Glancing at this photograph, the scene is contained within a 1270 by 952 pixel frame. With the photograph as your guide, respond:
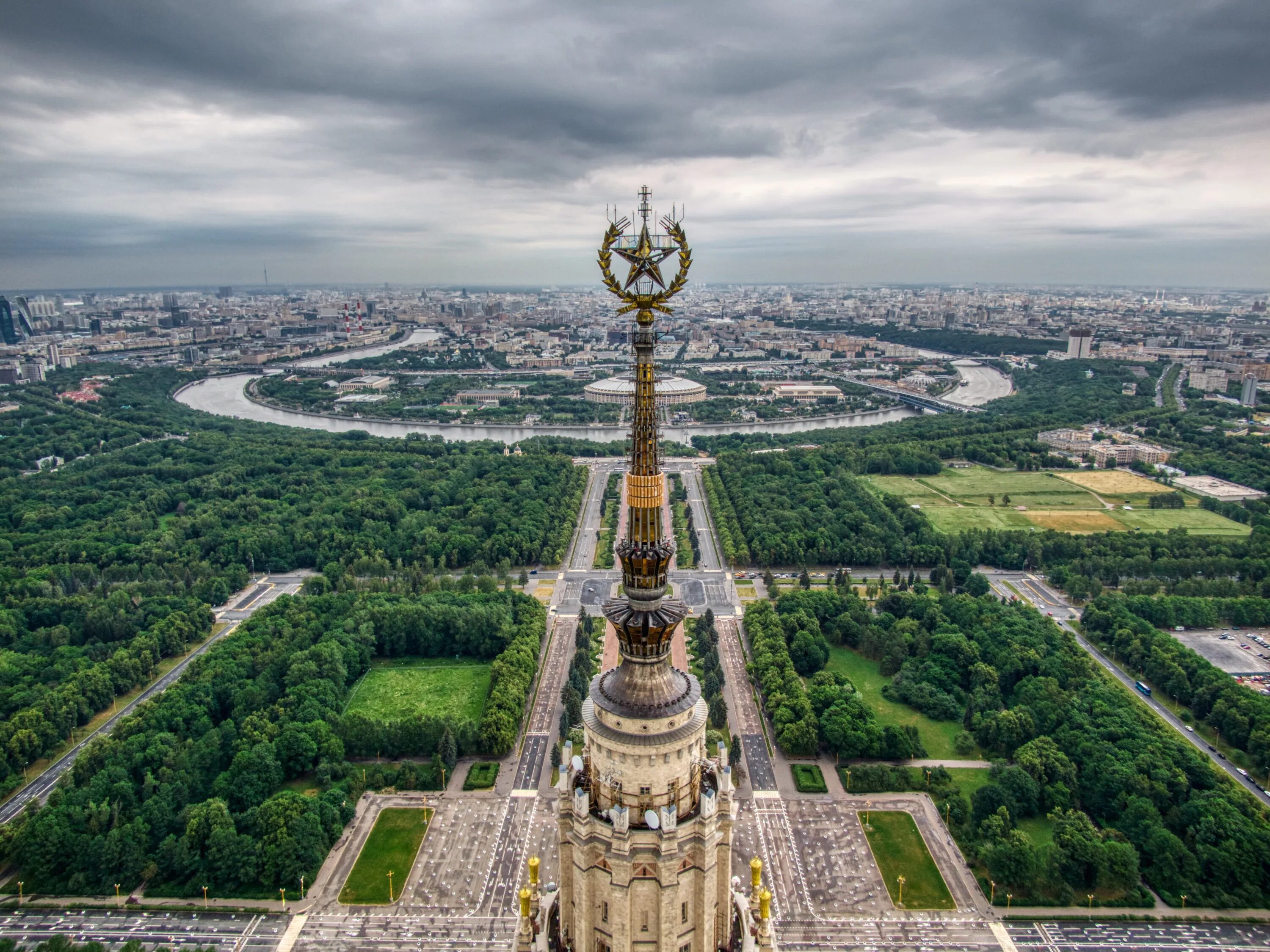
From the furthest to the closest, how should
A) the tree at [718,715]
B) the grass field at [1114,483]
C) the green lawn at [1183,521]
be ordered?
the grass field at [1114,483]
the green lawn at [1183,521]
the tree at [718,715]

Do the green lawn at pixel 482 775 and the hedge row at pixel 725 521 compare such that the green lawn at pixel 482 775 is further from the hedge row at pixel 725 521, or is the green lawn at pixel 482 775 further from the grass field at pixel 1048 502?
the grass field at pixel 1048 502

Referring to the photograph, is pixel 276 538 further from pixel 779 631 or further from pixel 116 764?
pixel 779 631

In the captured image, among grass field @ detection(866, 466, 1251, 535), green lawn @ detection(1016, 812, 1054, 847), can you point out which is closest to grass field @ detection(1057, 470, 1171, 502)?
grass field @ detection(866, 466, 1251, 535)

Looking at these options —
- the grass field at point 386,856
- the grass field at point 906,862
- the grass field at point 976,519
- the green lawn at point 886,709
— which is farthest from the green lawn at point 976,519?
the grass field at point 386,856

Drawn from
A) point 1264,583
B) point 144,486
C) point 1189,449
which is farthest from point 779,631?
point 1189,449

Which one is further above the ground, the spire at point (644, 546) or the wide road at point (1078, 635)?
the spire at point (644, 546)

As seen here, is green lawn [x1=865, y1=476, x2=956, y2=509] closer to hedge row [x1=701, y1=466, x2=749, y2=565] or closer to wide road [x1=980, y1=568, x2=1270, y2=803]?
wide road [x1=980, y1=568, x2=1270, y2=803]

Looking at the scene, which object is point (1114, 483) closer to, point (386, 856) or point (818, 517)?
point (818, 517)
